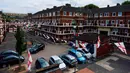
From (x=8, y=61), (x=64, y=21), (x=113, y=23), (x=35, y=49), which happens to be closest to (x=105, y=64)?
(x=35, y=49)

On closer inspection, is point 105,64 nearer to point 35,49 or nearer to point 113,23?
point 35,49

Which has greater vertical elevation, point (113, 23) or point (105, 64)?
point (113, 23)

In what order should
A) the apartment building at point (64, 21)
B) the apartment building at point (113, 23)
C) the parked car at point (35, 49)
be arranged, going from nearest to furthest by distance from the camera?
the parked car at point (35, 49) → the apartment building at point (113, 23) → the apartment building at point (64, 21)

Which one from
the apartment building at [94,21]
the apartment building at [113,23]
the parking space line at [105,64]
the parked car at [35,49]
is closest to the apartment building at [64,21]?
the apartment building at [94,21]

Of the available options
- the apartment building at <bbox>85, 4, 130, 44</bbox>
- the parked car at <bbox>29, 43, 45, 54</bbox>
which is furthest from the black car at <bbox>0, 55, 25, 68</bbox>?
the apartment building at <bbox>85, 4, 130, 44</bbox>

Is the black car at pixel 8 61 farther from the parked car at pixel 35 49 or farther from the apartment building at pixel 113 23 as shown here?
the apartment building at pixel 113 23

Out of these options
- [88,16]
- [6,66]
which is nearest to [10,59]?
[6,66]

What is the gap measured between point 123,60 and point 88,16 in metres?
25.8

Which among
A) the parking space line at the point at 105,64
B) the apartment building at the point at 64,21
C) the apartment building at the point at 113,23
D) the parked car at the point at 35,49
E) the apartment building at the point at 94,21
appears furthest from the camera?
the apartment building at the point at 64,21

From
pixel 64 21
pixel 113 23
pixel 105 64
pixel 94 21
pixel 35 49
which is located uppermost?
pixel 64 21

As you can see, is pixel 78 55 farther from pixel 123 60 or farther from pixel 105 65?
pixel 123 60

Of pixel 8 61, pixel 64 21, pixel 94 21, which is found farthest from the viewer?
pixel 94 21

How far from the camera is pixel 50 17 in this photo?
4453cm

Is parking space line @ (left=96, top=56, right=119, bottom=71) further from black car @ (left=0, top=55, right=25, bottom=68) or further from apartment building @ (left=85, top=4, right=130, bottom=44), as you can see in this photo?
black car @ (left=0, top=55, right=25, bottom=68)
